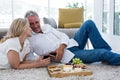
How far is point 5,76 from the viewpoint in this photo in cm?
187

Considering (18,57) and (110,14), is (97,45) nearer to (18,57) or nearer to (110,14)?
(18,57)

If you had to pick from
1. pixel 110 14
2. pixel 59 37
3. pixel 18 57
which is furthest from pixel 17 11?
pixel 18 57

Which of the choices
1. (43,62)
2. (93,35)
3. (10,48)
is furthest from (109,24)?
(10,48)

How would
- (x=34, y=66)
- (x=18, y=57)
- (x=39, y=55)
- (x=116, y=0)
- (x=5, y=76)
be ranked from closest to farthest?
1. (x=5, y=76)
2. (x=18, y=57)
3. (x=34, y=66)
4. (x=39, y=55)
5. (x=116, y=0)

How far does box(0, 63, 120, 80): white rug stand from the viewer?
180cm

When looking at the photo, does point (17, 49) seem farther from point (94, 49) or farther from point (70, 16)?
point (70, 16)

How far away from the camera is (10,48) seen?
6.51 ft

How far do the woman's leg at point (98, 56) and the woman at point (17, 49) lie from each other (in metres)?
0.39

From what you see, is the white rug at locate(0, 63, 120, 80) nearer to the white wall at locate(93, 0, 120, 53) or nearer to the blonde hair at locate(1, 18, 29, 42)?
the blonde hair at locate(1, 18, 29, 42)

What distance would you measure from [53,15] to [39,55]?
4.57m

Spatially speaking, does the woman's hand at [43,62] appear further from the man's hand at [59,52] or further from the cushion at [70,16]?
the cushion at [70,16]

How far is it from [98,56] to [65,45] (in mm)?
366

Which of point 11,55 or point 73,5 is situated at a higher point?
point 73,5

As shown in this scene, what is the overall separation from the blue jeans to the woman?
0.42 m
